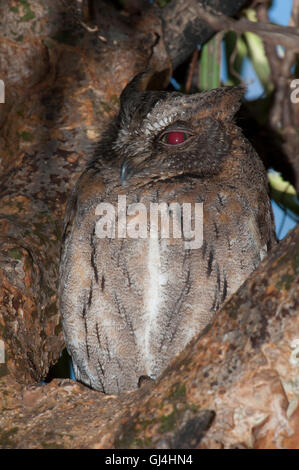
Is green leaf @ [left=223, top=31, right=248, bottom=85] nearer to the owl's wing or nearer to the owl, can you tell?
the owl

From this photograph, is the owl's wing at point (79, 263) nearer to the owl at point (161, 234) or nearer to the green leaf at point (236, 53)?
the owl at point (161, 234)

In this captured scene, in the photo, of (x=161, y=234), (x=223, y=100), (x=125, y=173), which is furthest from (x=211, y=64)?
(x=161, y=234)

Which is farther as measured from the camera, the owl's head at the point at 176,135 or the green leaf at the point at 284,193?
the green leaf at the point at 284,193

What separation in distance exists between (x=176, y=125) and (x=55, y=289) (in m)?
0.85

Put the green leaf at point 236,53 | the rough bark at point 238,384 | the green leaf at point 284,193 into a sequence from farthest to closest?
the green leaf at point 236,53, the green leaf at point 284,193, the rough bark at point 238,384

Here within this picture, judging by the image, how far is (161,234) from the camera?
2172mm

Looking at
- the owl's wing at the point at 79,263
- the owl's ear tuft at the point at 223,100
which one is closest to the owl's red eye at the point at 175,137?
the owl's ear tuft at the point at 223,100

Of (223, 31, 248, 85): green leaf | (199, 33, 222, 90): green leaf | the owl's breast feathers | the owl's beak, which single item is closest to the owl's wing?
the owl's breast feathers

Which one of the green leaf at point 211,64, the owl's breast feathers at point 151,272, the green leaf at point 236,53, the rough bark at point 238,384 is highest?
the green leaf at point 236,53

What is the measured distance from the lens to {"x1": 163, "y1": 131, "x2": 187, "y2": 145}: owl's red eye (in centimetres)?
226

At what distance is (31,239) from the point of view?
2.45 m

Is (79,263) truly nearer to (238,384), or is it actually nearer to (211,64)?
(238,384)

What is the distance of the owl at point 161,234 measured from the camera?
7.20ft

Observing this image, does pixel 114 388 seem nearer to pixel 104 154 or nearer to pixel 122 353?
pixel 122 353
